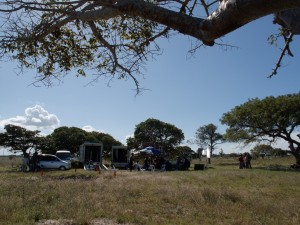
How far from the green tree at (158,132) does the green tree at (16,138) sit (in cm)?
2776

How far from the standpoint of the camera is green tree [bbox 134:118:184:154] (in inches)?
3022

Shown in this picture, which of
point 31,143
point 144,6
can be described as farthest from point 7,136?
point 144,6

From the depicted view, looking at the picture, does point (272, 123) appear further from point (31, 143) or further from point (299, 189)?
point (31, 143)

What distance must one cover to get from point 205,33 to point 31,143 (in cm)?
5411

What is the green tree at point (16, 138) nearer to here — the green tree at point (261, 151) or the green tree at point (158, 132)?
the green tree at point (158, 132)

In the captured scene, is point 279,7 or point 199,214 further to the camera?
point 199,214

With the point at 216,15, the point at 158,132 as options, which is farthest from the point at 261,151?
the point at 216,15

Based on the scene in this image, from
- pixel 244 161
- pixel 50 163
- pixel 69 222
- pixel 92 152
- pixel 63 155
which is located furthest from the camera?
pixel 63 155

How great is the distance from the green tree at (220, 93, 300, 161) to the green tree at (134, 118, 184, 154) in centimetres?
3096

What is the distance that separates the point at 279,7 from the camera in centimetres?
267

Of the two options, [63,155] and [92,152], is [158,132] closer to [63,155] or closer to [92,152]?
[63,155]

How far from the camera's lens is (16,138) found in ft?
169

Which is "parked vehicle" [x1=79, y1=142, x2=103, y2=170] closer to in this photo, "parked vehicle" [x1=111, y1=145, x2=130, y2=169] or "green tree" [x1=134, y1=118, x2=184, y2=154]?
"parked vehicle" [x1=111, y1=145, x2=130, y2=169]

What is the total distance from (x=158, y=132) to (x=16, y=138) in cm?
3311
